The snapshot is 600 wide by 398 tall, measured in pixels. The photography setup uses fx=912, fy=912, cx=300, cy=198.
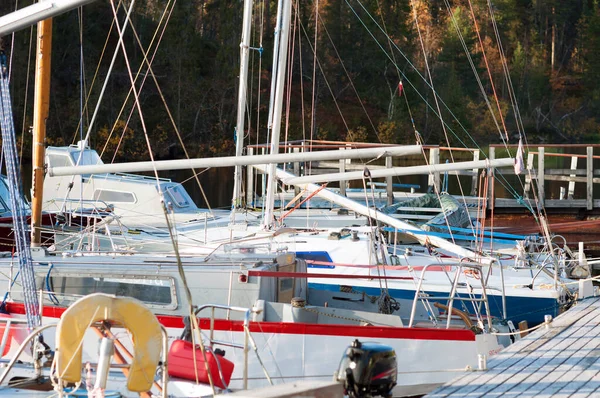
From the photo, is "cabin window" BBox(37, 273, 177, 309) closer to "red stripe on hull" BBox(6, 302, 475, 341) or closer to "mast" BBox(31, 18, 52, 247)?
"red stripe on hull" BBox(6, 302, 475, 341)

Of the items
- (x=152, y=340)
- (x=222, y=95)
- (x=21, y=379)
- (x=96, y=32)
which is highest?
(x=96, y=32)

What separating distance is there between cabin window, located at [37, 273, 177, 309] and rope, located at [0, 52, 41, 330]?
1.34 meters

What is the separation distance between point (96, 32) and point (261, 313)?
49.1m

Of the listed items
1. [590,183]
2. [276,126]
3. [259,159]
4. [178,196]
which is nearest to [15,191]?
[259,159]

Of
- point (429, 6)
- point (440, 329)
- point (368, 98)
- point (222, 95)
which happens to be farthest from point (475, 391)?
point (429, 6)

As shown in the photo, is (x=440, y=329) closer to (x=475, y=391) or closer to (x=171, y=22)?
(x=475, y=391)

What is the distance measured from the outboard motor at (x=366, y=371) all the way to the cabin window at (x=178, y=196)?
559 inches

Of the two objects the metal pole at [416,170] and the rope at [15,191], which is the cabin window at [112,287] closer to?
the rope at [15,191]

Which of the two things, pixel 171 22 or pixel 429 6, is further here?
pixel 429 6

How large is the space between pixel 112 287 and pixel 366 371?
16.9 ft

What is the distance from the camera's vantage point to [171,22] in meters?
57.9

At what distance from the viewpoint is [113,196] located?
843 inches

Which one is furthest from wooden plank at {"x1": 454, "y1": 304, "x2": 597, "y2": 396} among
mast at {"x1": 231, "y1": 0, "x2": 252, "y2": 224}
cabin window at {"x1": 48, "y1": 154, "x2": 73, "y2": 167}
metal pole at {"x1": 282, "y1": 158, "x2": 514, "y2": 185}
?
cabin window at {"x1": 48, "y1": 154, "x2": 73, "y2": 167}

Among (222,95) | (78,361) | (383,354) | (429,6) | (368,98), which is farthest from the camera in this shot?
(429,6)
